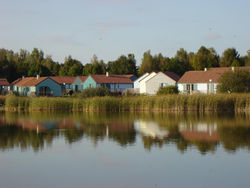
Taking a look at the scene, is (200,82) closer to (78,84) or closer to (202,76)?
(202,76)

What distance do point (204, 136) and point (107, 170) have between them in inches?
364

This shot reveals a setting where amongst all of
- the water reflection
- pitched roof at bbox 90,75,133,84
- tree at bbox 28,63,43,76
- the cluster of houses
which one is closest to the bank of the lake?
the water reflection

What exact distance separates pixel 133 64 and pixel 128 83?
26638 mm

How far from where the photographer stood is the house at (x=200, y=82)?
57984mm

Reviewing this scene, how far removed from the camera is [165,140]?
22750 mm

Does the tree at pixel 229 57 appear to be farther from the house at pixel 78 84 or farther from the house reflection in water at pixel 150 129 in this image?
the house reflection in water at pixel 150 129

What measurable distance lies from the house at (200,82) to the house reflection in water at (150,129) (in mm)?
27212

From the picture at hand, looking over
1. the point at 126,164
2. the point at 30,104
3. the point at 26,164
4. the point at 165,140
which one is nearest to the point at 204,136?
the point at 165,140

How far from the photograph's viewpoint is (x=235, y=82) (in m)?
48.6

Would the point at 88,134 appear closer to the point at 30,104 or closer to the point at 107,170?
the point at 107,170

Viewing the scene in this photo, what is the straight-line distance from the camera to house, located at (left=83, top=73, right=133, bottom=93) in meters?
69.2

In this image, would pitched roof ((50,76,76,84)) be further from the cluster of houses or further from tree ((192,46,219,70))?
tree ((192,46,219,70))

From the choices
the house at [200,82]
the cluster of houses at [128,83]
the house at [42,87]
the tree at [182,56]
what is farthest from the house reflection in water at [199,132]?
the tree at [182,56]

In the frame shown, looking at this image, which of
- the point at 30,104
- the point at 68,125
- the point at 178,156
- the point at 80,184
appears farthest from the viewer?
the point at 30,104
